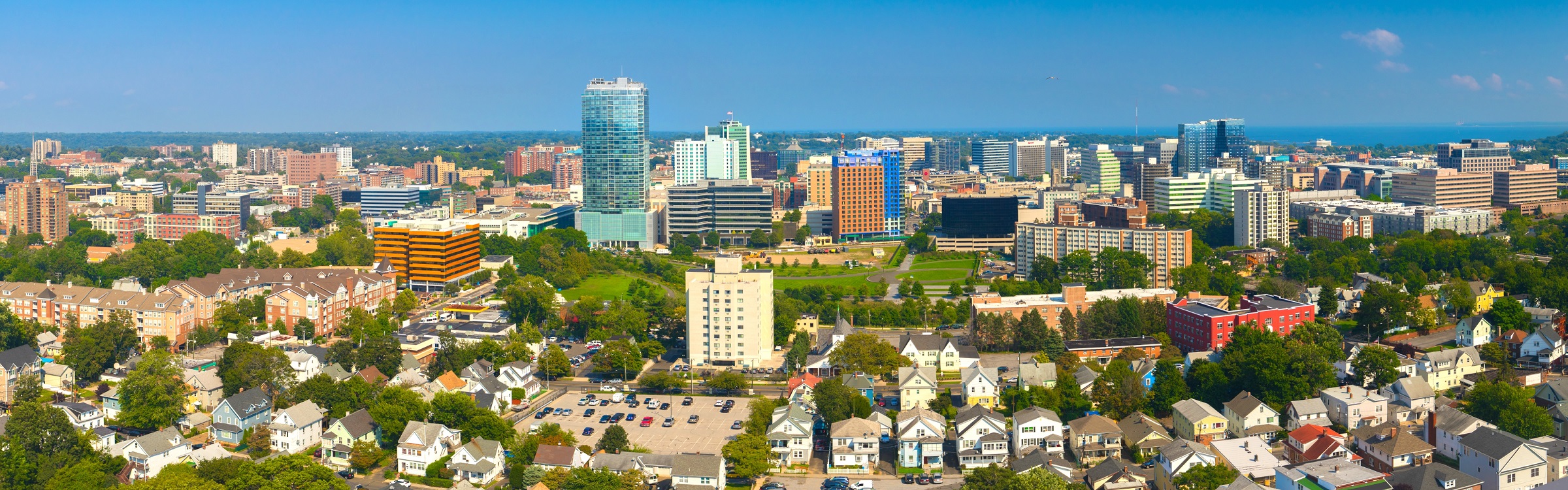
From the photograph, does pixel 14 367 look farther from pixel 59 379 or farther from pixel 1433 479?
pixel 1433 479

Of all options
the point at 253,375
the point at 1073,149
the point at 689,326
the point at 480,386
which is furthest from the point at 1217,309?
the point at 1073,149

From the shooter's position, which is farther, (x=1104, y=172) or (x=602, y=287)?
(x=1104, y=172)

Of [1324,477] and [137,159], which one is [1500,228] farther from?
[137,159]

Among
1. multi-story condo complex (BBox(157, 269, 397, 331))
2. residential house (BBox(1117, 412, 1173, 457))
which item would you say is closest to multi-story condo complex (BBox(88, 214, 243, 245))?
multi-story condo complex (BBox(157, 269, 397, 331))

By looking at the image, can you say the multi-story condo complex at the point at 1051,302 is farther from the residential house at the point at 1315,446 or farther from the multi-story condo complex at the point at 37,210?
the multi-story condo complex at the point at 37,210

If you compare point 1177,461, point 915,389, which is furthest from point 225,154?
point 1177,461

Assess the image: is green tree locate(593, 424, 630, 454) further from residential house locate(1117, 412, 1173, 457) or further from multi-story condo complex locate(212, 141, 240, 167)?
multi-story condo complex locate(212, 141, 240, 167)

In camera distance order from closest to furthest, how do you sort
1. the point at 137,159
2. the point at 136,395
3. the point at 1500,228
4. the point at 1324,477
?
the point at 1324,477, the point at 136,395, the point at 1500,228, the point at 137,159
